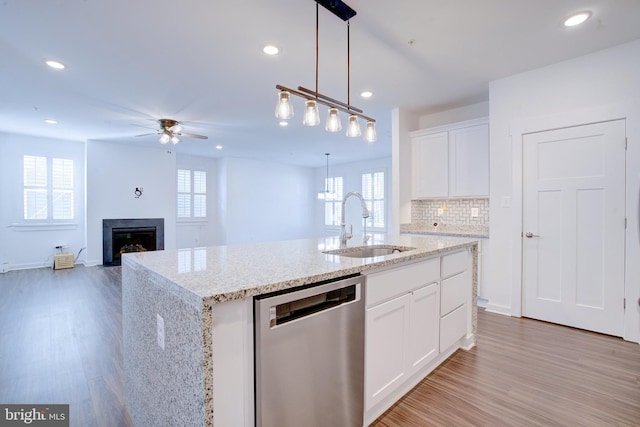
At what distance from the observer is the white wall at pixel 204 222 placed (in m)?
7.97

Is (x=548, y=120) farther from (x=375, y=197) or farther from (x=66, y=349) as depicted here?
(x=375, y=197)

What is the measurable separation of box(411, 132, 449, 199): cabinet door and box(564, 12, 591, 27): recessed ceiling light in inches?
71.9

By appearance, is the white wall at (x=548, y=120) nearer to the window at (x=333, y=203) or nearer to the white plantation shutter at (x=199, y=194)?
the window at (x=333, y=203)

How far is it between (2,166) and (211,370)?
7.68 meters

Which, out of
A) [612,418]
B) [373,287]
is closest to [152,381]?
[373,287]

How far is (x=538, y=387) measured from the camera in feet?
6.55

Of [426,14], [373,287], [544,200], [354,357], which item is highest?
[426,14]

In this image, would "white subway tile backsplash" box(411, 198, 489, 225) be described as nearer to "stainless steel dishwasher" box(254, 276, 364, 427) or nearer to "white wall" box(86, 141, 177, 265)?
"stainless steel dishwasher" box(254, 276, 364, 427)

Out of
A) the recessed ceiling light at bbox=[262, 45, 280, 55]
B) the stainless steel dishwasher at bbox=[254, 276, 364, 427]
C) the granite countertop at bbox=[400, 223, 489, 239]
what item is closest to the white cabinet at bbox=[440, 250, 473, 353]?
the stainless steel dishwasher at bbox=[254, 276, 364, 427]

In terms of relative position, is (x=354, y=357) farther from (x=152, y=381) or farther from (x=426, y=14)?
(x=426, y=14)

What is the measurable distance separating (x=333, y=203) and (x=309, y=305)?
8.51 meters

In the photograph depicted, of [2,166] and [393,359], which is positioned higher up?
[2,166]

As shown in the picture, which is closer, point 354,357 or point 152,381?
point 152,381

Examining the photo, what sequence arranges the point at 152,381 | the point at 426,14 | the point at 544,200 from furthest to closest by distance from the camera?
the point at 544,200, the point at 426,14, the point at 152,381
